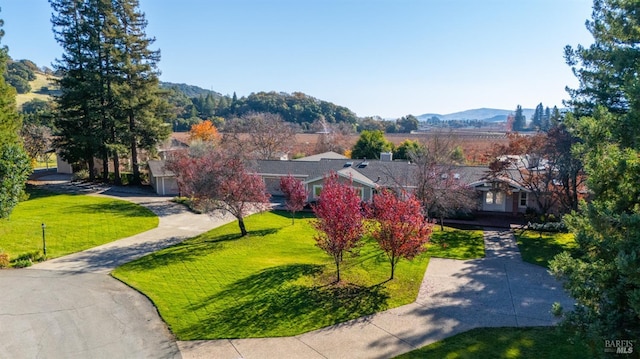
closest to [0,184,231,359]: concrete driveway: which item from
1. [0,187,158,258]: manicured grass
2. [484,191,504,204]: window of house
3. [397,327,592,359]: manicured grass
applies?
[0,187,158,258]: manicured grass

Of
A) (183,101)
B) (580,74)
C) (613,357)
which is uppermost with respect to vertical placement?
(183,101)

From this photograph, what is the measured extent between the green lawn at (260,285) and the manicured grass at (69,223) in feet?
16.4

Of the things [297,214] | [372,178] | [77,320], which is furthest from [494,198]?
[77,320]

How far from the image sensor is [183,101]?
11081 centimetres

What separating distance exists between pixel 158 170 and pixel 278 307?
26.9m

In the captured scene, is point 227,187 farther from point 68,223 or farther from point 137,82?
point 137,82

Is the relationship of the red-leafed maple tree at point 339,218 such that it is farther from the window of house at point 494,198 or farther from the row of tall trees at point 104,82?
the row of tall trees at point 104,82

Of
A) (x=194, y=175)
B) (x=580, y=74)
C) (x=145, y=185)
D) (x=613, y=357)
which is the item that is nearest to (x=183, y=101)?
(x=145, y=185)

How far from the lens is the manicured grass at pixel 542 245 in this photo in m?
18.5

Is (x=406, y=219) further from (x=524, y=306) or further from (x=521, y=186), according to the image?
(x=521, y=186)

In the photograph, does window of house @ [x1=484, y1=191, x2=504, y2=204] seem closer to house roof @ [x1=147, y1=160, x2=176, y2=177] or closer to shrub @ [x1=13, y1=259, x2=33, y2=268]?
house roof @ [x1=147, y1=160, x2=176, y2=177]

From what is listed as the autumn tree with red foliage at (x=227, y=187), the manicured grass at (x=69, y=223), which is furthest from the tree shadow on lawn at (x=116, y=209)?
the autumn tree with red foliage at (x=227, y=187)

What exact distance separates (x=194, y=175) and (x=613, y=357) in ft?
63.0

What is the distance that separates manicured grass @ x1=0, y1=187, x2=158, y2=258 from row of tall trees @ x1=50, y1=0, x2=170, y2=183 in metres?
6.06
